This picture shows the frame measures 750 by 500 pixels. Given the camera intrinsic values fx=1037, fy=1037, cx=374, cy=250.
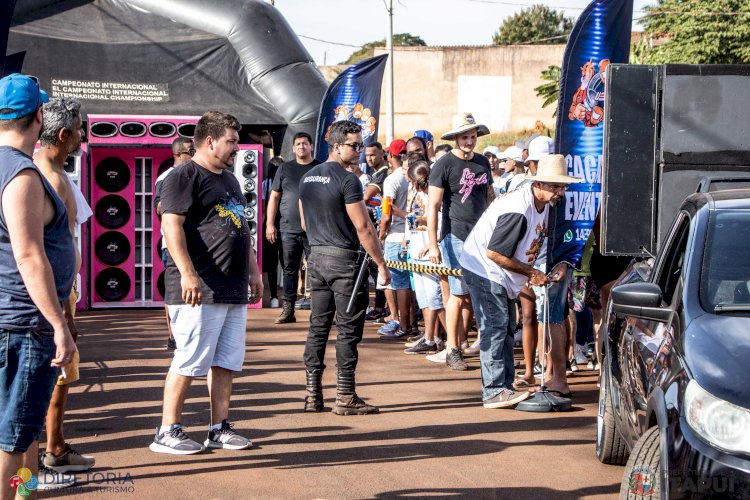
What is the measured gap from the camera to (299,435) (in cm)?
705

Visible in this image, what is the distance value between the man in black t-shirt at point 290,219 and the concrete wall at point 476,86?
44.2m

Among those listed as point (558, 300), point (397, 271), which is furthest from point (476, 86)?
point (558, 300)

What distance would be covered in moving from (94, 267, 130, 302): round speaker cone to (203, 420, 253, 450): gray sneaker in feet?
28.2

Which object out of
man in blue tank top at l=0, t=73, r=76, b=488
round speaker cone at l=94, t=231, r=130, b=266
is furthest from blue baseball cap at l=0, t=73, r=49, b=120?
round speaker cone at l=94, t=231, r=130, b=266

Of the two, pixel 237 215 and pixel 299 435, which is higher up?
pixel 237 215

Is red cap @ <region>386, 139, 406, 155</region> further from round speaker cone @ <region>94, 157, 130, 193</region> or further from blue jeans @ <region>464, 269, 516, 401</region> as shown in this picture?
blue jeans @ <region>464, 269, 516, 401</region>

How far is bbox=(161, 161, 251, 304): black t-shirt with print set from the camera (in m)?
6.31

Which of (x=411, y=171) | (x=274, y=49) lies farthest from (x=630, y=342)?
(x=274, y=49)

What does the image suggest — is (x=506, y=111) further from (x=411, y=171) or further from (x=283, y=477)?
(x=283, y=477)

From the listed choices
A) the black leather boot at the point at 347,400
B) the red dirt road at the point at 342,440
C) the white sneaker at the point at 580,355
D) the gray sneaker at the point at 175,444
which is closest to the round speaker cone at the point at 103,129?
the red dirt road at the point at 342,440

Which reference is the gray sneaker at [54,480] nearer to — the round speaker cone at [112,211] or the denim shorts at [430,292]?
the denim shorts at [430,292]

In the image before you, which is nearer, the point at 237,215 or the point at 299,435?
the point at 237,215

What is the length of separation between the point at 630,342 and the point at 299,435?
8.69ft

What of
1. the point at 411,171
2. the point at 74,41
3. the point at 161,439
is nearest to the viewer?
the point at 161,439
